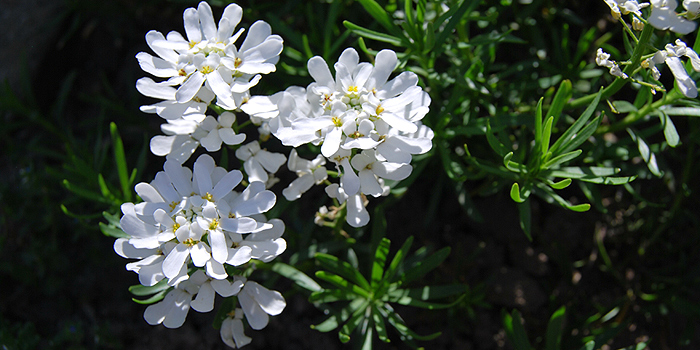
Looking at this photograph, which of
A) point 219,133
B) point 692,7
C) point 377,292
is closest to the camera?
point 692,7

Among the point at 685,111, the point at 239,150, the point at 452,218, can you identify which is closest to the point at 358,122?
the point at 239,150

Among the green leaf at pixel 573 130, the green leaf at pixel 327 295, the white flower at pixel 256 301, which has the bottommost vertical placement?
the green leaf at pixel 327 295

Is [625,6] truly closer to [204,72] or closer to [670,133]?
[670,133]

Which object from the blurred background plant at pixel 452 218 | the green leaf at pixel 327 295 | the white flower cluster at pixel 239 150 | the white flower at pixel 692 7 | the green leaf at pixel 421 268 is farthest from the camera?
the blurred background plant at pixel 452 218

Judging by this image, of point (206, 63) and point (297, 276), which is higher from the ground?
point (206, 63)

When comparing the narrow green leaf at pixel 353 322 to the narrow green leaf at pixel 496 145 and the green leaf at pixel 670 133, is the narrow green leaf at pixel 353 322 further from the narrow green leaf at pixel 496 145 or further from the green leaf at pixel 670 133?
the green leaf at pixel 670 133

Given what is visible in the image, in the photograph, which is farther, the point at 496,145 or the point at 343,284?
the point at 343,284

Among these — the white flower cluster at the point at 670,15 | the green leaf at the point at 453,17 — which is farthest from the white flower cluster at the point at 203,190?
the white flower cluster at the point at 670,15
